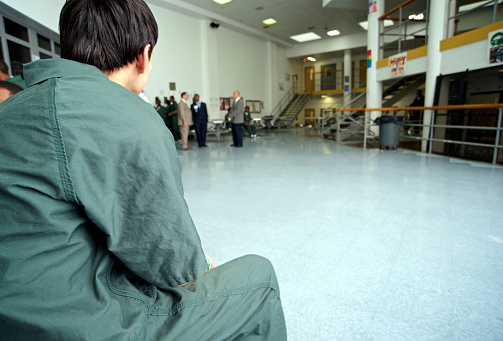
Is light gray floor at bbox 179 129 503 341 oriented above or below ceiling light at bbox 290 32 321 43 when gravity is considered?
below

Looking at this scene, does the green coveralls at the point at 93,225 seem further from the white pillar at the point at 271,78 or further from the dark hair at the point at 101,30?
the white pillar at the point at 271,78

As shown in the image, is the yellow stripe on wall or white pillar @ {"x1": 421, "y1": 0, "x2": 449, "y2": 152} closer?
the yellow stripe on wall

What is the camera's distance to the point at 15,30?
4648 millimetres

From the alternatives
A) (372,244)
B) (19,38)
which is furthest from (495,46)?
(19,38)

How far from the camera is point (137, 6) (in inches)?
25.4

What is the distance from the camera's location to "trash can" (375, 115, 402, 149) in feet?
19.5

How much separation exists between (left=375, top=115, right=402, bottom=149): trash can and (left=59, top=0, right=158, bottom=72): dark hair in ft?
20.1

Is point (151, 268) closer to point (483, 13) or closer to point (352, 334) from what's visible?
point (352, 334)

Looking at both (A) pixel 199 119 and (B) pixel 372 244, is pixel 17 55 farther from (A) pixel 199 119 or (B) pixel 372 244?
(B) pixel 372 244

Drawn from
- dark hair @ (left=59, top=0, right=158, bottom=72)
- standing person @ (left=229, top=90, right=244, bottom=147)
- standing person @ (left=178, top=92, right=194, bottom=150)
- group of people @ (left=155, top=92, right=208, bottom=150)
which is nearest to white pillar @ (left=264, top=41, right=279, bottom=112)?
group of people @ (left=155, top=92, right=208, bottom=150)

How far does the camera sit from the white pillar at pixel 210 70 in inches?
445

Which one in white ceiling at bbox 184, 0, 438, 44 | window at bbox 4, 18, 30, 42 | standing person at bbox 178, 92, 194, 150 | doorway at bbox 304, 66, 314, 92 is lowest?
standing person at bbox 178, 92, 194, 150

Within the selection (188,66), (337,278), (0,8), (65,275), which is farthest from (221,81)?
(65,275)

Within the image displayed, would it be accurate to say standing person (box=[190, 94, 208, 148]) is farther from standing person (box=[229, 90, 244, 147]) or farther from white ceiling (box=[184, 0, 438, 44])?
white ceiling (box=[184, 0, 438, 44])
